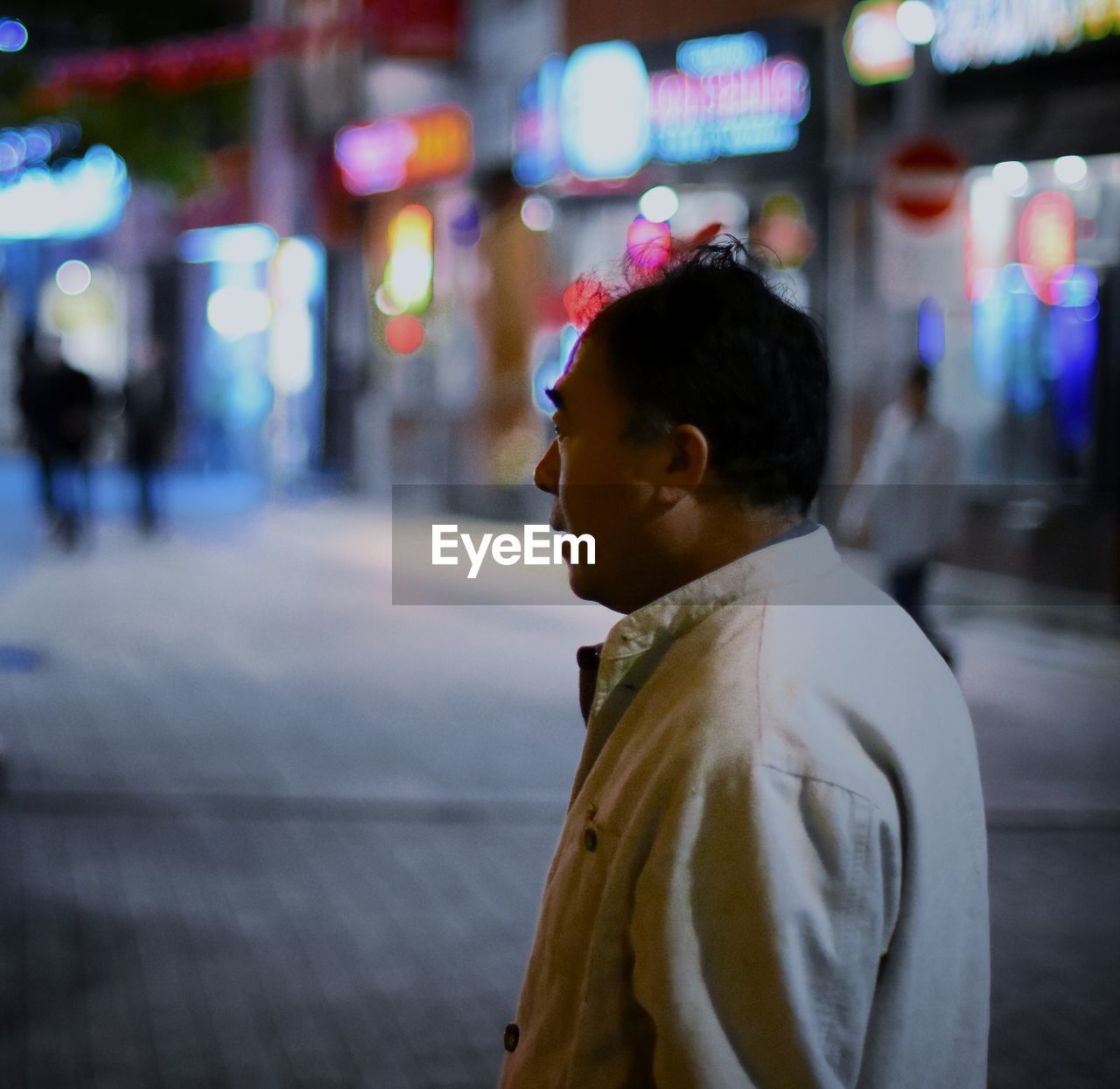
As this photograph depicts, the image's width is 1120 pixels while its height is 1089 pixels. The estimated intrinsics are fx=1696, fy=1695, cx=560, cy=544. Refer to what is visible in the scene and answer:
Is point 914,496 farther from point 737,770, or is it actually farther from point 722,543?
point 737,770

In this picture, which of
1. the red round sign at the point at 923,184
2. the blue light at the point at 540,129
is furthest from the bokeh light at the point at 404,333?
the red round sign at the point at 923,184

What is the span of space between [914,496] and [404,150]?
15.3 metres

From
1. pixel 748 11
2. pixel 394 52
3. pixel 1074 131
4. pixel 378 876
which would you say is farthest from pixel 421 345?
pixel 378 876

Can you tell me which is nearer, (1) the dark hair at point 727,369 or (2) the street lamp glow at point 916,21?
(1) the dark hair at point 727,369

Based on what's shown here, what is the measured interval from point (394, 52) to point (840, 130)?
8.10 m

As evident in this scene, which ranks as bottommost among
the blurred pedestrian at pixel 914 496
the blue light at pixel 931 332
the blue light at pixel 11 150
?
the blurred pedestrian at pixel 914 496

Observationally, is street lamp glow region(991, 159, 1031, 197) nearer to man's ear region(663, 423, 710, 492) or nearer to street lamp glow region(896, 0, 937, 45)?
street lamp glow region(896, 0, 937, 45)

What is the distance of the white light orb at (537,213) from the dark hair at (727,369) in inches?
727

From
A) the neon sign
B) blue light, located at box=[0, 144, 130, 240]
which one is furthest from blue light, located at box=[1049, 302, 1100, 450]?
blue light, located at box=[0, 144, 130, 240]

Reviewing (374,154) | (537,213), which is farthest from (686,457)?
(374,154)

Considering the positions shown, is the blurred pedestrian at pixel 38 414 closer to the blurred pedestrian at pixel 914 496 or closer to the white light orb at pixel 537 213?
the white light orb at pixel 537 213

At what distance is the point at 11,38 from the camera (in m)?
11.2

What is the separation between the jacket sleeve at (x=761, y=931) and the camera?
1575 millimetres

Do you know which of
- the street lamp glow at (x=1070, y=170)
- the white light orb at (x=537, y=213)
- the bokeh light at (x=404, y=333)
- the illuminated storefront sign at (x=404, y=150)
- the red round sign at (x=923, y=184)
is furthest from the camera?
the bokeh light at (x=404, y=333)
